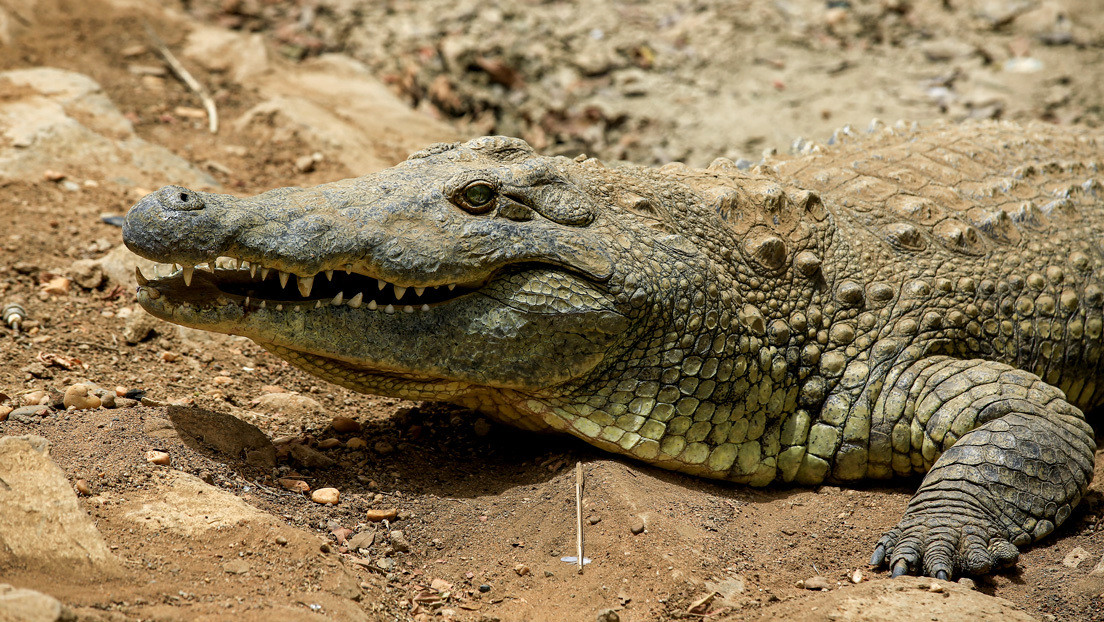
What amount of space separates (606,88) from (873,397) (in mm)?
5340

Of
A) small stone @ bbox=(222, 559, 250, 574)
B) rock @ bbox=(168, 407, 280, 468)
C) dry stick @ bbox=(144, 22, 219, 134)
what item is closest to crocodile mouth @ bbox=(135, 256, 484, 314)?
rock @ bbox=(168, 407, 280, 468)

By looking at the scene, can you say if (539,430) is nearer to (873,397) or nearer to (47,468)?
(873,397)

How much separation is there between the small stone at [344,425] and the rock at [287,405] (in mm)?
155

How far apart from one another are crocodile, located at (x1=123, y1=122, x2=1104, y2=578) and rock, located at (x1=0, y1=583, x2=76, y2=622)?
1406mm

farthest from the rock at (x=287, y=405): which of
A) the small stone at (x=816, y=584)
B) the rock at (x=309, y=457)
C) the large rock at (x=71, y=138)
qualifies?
the large rock at (x=71, y=138)

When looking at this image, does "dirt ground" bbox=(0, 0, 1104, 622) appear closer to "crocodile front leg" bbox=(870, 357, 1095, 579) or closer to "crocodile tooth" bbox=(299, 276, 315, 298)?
"crocodile front leg" bbox=(870, 357, 1095, 579)

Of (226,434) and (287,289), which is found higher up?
(287,289)

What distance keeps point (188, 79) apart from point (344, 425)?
495 centimetres

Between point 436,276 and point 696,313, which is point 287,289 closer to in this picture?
point 436,276

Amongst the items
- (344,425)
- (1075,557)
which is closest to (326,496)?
(344,425)

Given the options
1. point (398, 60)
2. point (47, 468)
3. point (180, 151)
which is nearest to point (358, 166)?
point (180, 151)

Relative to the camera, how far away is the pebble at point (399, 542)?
3.78 metres

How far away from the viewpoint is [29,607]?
8.23 feet

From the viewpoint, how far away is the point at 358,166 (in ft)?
24.1
